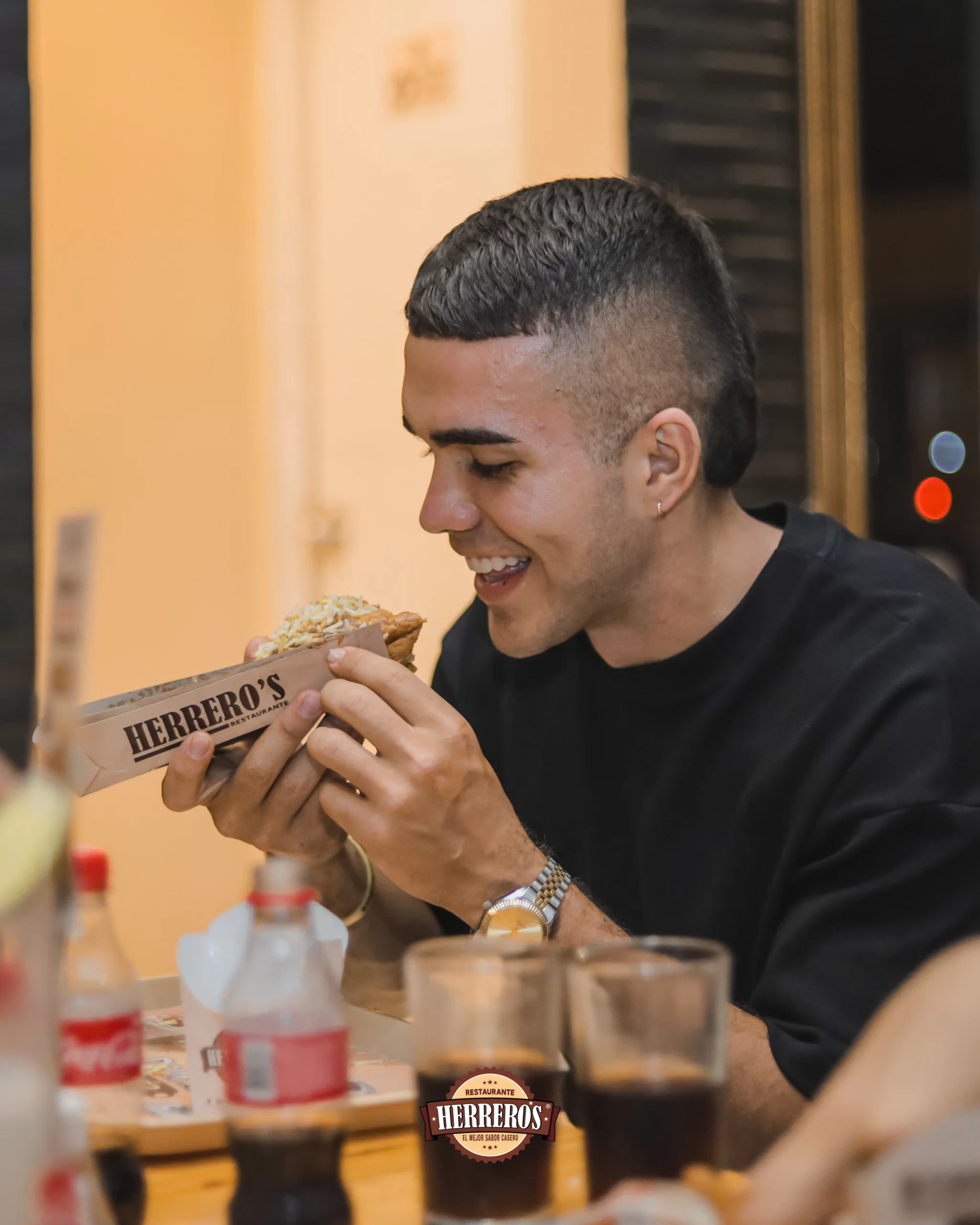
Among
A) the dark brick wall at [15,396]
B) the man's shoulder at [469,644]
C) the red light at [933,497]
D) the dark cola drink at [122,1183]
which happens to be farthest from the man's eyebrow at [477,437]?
the red light at [933,497]

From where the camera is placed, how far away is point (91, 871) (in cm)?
78

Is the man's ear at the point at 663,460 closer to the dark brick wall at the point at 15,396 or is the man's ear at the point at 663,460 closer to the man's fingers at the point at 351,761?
the man's fingers at the point at 351,761

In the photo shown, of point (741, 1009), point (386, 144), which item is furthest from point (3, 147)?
point (741, 1009)

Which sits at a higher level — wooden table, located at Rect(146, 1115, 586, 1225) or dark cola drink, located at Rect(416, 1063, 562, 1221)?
dark cola drink, located at Rect(416, 1063, 562, 1221)

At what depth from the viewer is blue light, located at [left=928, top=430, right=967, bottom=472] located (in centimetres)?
324

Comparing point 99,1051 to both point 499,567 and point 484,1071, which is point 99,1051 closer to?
point 484,1071

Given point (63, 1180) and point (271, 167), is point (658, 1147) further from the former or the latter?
point (271, 167)

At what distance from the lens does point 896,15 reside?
312cm

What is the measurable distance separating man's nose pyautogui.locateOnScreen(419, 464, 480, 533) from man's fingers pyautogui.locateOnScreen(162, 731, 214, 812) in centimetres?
34

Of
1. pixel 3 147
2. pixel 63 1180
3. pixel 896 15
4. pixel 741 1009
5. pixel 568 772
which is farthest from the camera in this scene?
pixel 896 15

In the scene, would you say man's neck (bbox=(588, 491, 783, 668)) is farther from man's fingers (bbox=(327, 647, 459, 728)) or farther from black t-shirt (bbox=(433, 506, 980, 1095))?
man's fingers (bbox=(327, 647, 459, 728))

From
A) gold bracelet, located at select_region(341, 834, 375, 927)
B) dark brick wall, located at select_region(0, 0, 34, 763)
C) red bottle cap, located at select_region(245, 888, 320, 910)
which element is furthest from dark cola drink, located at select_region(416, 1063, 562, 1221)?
dark brick wall, located at select_region(0, 0, 34, 763)

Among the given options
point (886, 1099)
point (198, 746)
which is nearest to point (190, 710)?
point (198, 746)

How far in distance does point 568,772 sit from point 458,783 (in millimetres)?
460
